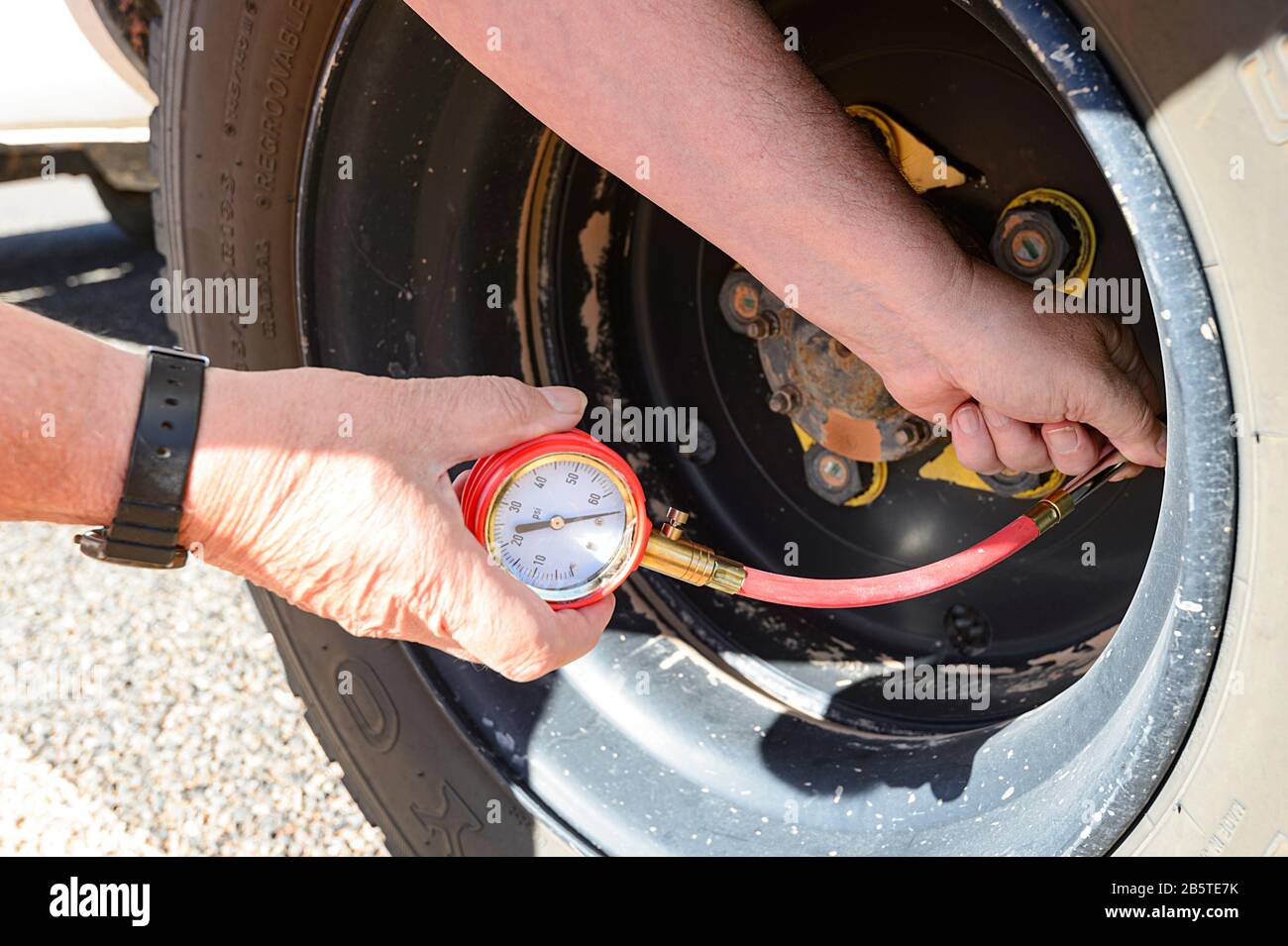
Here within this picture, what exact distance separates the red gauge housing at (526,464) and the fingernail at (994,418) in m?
0.42

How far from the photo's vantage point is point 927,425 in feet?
5.21

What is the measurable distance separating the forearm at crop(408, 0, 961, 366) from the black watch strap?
1.53 feet

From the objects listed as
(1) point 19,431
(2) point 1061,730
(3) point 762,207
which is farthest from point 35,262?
(2) point 1061,730

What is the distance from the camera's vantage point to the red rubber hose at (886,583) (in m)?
1.31

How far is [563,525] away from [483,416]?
159 mm

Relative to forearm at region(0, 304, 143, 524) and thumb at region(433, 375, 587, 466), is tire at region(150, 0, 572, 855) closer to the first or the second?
forearm at region(0, 304, 143, 524)

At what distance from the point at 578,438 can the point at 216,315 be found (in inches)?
26.4

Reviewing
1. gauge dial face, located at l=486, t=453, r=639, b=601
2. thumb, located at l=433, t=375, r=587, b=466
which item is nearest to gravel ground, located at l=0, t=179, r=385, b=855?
gauge dial face, located at l=486, t=453, r=639, b=601

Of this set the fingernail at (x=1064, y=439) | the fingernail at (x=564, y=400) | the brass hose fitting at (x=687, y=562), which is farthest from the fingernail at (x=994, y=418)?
the fingernail at (x=564, y=400)

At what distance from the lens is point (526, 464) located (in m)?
1.19

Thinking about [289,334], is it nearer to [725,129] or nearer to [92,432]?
[92,432]

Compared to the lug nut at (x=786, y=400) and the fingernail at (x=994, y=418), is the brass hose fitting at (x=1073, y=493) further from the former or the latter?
the lug nut at (x=786, y=400)

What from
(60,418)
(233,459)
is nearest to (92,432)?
(60,418)

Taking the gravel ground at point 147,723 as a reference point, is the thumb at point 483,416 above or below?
above
